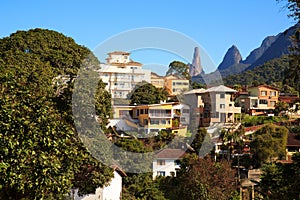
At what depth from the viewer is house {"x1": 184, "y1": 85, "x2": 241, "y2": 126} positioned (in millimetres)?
21297

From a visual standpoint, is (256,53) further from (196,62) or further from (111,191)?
(111,191)

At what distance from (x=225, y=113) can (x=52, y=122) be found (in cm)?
1792

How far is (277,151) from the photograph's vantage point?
1830 centimetres

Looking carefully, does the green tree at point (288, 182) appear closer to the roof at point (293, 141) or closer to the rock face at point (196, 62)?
the rock face at point (196, 62)

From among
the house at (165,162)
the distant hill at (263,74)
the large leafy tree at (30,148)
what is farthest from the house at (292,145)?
the distant hill at (263,74)

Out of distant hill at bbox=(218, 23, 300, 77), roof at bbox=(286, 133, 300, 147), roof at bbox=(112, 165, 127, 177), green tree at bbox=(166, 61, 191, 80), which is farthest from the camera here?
distant hill at bbox=(218, 23, 300, 77)

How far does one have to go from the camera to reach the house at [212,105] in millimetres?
21297

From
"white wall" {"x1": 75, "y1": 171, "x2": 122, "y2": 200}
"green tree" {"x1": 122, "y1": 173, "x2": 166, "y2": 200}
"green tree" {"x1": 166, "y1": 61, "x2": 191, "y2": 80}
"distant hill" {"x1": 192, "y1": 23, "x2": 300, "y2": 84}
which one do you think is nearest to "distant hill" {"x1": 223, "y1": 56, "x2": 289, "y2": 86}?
"distant hill" {"x1": 192, "y1": 23, "x2": 300, "y2": 84}

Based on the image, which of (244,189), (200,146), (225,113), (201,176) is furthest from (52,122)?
(225,113)

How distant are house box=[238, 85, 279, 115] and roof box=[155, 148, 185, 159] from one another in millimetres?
12186

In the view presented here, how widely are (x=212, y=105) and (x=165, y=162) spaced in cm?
→ 682

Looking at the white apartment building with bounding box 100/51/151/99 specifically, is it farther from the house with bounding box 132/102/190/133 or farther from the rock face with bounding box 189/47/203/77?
the rock face with bounding box 189/47/203/77

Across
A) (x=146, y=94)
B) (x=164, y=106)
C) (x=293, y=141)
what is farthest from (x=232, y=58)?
(x=293, y=141)

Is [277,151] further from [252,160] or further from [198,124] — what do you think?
[198,124]
